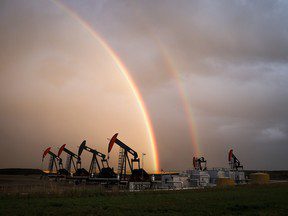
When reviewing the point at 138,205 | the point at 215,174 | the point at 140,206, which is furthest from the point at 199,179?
the point at 140,206

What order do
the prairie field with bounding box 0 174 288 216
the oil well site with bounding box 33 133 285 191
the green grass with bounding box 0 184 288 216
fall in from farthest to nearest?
the oil well site with bounding box 33 133 285 191 → the prairie field with bounding box 0 174 288 216 → the green grass with bounding box 0 184 288 216

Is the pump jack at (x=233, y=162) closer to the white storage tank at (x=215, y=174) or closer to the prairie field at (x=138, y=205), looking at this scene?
the white storage tank at (x=215, y=174)

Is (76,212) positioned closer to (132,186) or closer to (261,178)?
→ (132,186)

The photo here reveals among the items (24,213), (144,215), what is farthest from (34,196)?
(144,215)

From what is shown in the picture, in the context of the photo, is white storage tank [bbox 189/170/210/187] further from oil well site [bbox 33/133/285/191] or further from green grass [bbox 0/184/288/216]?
green grass [bbox 0/184/288/216]

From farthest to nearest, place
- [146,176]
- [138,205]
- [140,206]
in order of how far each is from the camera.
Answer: [146,176], [138,205], [140,206]

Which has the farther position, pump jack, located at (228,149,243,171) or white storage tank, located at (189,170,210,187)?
A: pump jack, located at (228,149,243,171)

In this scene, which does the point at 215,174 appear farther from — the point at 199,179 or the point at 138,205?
the point at 138,205

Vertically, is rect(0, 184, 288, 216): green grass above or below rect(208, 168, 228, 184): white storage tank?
below

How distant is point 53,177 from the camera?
10706 centimetres

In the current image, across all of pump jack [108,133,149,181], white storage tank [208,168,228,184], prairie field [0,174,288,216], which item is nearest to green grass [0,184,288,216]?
prairie field [0,174,288,216]

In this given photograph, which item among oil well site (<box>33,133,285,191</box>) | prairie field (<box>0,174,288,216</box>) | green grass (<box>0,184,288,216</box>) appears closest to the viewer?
green grass (<box>0,184,288,216</box>)

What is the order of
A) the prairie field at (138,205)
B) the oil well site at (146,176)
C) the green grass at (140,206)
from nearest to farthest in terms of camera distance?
the green grass at (140,206), the prairie field at (138,205), the oil well site at (146,176)

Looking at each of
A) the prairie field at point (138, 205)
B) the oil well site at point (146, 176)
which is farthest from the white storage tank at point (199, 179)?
the prairie field at point (138, 205)
